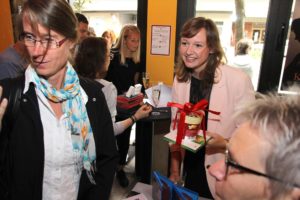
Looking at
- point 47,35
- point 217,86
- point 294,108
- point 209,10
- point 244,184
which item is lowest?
point 244,184

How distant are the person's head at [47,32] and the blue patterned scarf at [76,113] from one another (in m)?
0.08

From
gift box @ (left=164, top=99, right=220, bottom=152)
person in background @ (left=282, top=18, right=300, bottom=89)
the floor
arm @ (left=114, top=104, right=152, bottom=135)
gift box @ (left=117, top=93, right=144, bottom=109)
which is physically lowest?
the floor

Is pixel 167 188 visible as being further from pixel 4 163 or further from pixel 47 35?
pixel 47 35

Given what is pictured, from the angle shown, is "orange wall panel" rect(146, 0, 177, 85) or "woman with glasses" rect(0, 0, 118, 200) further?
"orange wall panel" rect(146, 0, 177, 85)

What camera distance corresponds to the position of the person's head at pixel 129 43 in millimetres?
2822

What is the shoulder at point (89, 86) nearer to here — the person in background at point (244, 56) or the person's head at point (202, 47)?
the person's head at point (202, 47)

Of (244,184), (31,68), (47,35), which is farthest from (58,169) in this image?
(244,184)

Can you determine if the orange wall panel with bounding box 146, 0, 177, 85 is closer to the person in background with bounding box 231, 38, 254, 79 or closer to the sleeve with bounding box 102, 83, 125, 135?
the person in background with bounding box 231, 38, 254, 79

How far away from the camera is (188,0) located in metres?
2.69

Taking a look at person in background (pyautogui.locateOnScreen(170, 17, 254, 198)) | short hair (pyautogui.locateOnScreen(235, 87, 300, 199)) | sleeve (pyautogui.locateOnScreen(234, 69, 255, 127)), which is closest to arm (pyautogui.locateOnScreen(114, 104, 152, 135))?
person in background (pyautogui.locateOnScreen(170, 17, 254, 198))

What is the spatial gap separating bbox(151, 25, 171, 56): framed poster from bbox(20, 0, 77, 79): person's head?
1838 millimetres

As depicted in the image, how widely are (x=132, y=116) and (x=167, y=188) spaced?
3.45ft

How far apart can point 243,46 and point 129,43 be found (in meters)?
1.27

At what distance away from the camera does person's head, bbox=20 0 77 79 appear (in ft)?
3.10
